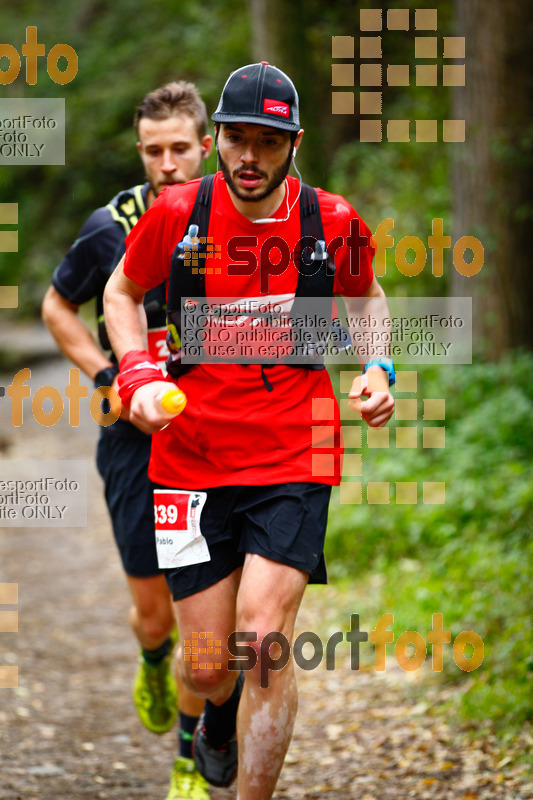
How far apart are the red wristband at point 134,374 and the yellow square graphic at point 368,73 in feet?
31.8

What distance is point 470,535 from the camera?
19.6 feet

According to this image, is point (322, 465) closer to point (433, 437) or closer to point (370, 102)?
point (433, 437)

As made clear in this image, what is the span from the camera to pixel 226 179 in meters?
2.89

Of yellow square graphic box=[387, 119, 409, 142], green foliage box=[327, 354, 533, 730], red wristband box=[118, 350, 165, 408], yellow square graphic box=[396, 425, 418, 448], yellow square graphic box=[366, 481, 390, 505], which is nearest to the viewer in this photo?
red wristband box=[118, 350, 165, 408]

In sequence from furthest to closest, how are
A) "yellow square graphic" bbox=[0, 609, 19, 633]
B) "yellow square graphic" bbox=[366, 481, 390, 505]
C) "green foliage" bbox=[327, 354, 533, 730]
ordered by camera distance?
1. "yellow square graphic" bbox=[366, 481, 390, 505]
2. "yellow square graphic" bbox=[0, 609, 19, 633]
3. "green foliage" bbox=[327, 354, 533, 730]

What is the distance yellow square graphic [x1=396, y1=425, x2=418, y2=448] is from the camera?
24.9 feet

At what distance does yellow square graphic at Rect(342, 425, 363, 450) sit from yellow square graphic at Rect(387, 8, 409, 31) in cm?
622

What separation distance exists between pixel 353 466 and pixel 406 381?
3.38 feet

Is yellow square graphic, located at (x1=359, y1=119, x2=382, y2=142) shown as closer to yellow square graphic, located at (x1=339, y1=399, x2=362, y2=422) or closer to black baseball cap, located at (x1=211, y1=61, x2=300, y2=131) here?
yellow square graphic, located at (x1=339, y1=399, x2=362, y2=422)

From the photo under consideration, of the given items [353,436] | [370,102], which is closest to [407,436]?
[353,436]

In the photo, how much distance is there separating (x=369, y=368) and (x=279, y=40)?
729cm

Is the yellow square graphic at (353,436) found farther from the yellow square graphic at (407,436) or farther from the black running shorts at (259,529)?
the black running shorts at (259,529)

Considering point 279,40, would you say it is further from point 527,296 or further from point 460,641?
point 460,641

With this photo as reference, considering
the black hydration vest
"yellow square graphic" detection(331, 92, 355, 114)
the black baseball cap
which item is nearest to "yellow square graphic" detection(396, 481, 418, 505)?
the black hydration vest
